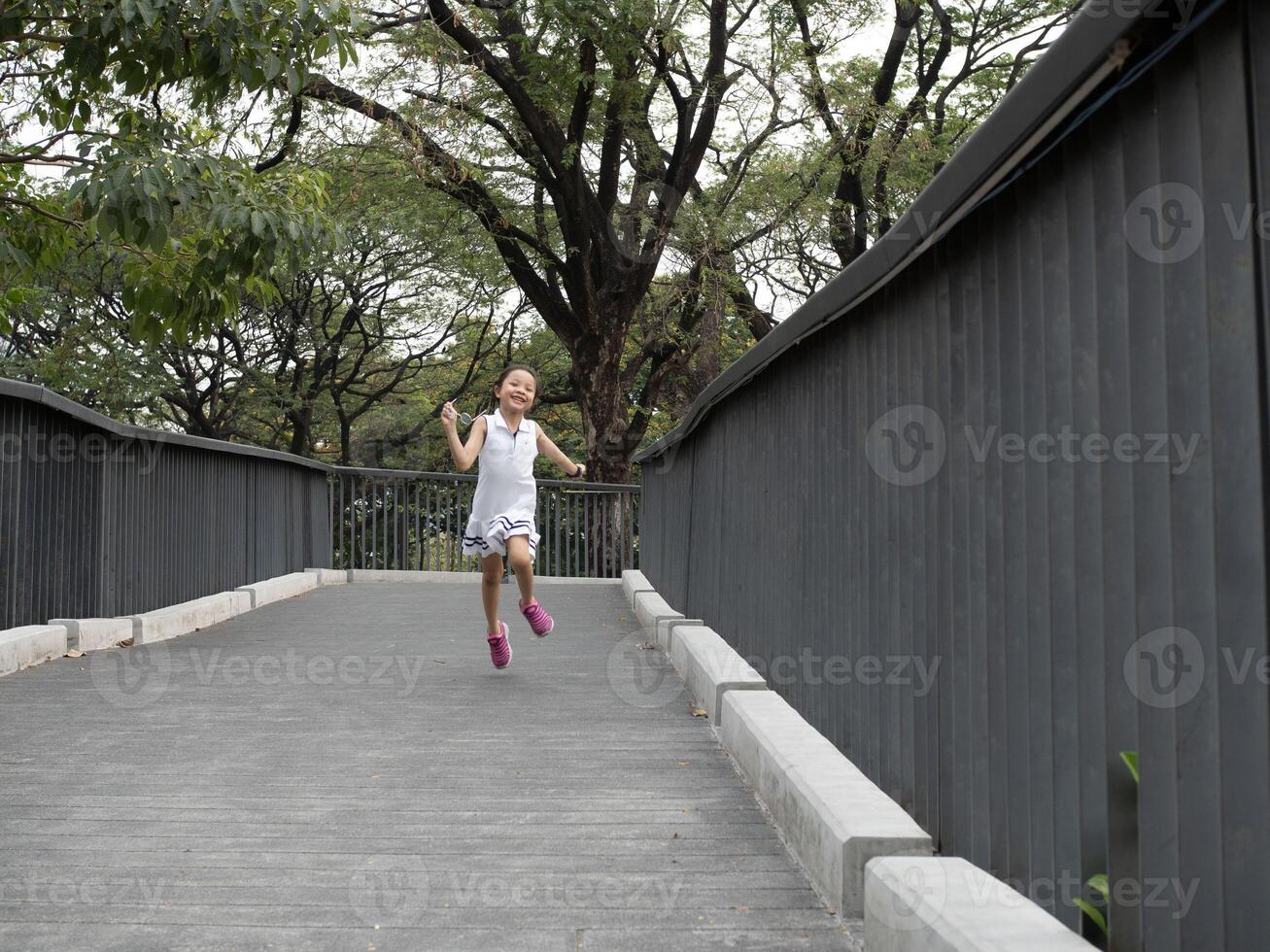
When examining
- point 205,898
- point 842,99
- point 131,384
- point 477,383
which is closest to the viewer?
point 205,898

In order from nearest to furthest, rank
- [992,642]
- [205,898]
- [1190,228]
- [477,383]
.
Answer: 1. [1190,228]
2. [992,642]
3. [205,898]
4. [477,383]

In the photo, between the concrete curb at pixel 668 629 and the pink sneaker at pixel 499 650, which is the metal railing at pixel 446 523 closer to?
the concrete curb at pixel 668 629

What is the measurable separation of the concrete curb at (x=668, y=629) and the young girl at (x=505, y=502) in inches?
31.3

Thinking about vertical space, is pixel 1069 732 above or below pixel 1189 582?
below

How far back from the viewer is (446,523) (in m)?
17.4

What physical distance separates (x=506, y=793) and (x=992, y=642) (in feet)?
7.39

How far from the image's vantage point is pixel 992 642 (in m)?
2.80

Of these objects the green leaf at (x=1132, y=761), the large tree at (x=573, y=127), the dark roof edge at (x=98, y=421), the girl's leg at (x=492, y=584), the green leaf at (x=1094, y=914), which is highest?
the large tree at (x=573, y=127)

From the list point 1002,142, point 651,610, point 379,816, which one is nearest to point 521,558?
point 651,610

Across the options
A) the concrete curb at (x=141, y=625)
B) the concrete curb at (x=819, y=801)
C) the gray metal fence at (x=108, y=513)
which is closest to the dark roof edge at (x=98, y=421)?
the gray metal fence at (x=108, y=513)

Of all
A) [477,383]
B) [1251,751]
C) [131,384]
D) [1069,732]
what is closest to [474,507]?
[1069,732]

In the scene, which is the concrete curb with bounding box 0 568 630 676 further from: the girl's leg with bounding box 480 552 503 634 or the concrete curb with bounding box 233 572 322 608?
the girl's leg with bounding box 480 552 503 634

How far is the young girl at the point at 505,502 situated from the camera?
745cm

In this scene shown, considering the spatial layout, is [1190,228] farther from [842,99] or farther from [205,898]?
[842,99]
